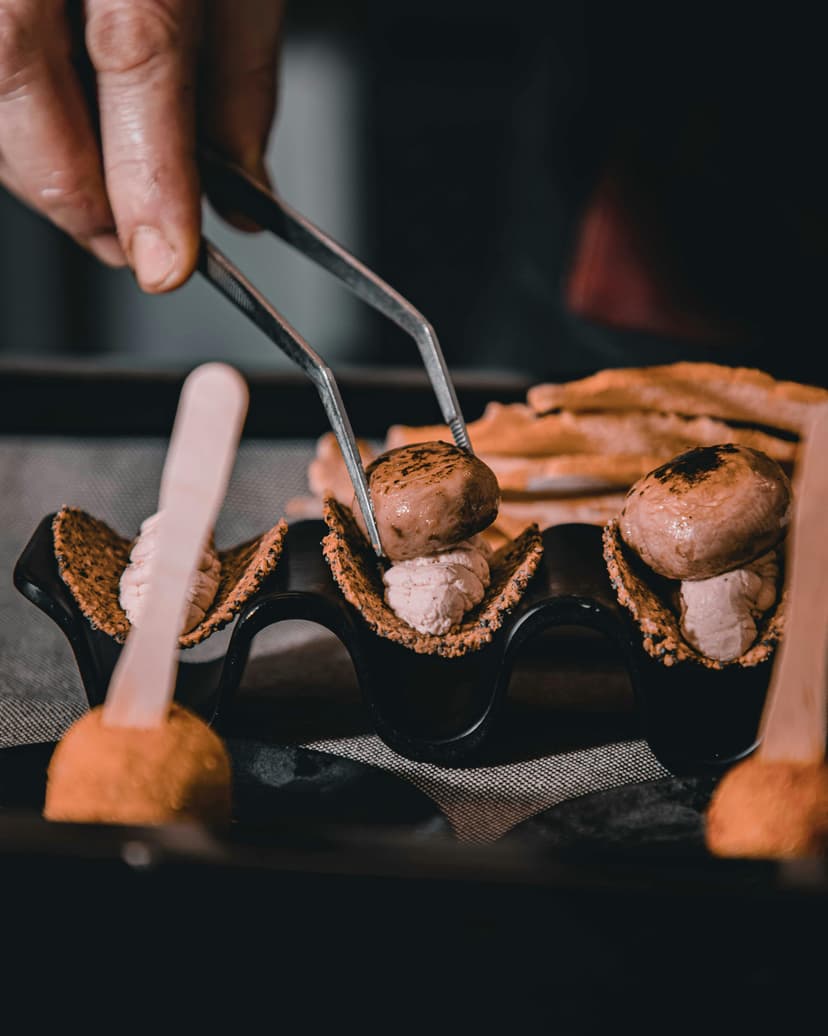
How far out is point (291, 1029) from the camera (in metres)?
0.51

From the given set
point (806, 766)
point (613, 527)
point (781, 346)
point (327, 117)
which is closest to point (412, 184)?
point (327, 117)

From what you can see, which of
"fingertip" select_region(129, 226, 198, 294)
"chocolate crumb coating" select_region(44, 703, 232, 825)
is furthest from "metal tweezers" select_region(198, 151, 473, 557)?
"chocolate crumb coating" select_region(44, 703, 232, 825)

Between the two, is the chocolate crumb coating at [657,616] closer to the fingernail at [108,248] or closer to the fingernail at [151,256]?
the fingernail at [151,256]

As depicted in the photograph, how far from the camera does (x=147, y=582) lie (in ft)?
2.68

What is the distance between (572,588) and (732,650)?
5.1 inches

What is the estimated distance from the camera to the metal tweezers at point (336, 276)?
2.61 feet

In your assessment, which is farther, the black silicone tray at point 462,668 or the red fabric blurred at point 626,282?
the red fabric blurred at point 626,282

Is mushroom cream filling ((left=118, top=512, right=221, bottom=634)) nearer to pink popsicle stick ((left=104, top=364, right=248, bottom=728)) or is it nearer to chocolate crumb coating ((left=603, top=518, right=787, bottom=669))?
pink popsicle stick ((left=104, top=364, right=248, bottom=728))

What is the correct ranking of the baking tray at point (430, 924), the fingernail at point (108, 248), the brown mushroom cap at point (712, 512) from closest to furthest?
the baking tray at point (430, 924)
the brown mushroom cap at point (712, 512)
the fingernail at point (108, 248)

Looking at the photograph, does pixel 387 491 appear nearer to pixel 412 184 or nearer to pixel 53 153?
pixel 53 153

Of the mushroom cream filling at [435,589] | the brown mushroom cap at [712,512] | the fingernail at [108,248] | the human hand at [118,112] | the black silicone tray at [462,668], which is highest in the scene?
the human hand at [118,112]

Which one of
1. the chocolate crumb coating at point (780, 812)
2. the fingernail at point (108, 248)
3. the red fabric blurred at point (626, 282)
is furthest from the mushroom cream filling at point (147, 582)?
the red fabric blurred at point (626, 282)

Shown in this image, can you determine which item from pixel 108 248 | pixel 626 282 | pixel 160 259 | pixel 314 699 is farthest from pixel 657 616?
pixel 626 282

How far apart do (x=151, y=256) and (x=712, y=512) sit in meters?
0.64
